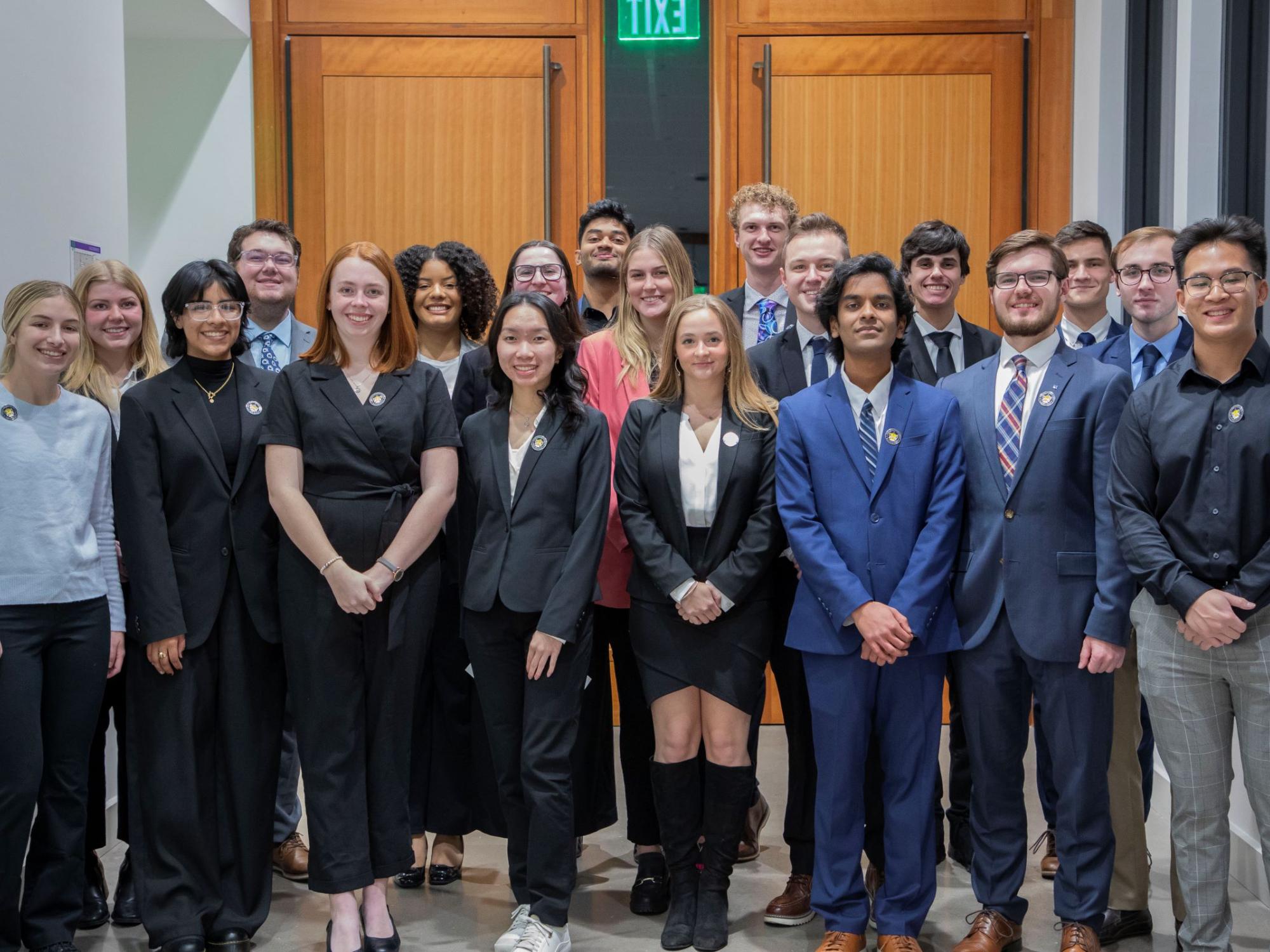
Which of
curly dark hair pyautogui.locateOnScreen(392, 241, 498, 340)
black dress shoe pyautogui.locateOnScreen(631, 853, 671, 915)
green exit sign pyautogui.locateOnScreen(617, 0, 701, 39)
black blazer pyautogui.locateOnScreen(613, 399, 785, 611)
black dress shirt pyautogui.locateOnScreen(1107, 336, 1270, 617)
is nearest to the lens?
black dress shirt pyautogui.locateOnScreen(1107, 336, 1270, 617)

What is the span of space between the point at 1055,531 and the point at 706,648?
3.04 feet

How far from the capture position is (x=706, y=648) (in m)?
3.28

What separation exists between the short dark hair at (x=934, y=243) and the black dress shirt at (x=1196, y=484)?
950mm

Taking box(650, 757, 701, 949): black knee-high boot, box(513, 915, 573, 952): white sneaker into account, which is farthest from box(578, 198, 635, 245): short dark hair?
box(513, 915, 573, 952): white sneaker

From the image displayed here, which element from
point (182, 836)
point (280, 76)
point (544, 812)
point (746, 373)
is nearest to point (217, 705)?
point (182, 836)

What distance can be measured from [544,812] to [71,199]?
258cm

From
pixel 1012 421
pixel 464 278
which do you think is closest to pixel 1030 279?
pixel 1012 421

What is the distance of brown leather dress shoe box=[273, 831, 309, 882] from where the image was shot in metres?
3.86

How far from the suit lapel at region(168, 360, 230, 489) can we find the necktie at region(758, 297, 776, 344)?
1744 millimetres

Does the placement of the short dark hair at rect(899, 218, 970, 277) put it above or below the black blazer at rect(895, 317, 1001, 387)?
above

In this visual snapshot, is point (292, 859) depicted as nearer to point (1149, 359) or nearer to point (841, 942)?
point (841, 942)

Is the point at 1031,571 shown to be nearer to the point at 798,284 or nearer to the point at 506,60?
the point at 798,284

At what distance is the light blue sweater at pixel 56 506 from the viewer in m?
3.04

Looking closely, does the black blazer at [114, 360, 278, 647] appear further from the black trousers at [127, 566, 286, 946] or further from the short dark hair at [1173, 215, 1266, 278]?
the short dark hair at [1173, 215, 1266, 278]
